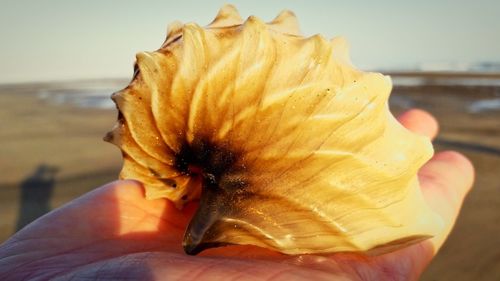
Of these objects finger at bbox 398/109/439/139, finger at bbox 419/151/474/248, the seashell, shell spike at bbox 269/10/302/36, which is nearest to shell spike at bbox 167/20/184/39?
the seashell

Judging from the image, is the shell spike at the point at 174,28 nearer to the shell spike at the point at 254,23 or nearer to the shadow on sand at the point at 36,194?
the shell spike at the point at 254,23

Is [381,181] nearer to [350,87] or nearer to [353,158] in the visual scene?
[353,158]

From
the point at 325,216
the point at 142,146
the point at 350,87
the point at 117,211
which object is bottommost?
the point at 117,211

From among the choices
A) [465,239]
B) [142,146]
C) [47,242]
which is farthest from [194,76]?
[465,239]

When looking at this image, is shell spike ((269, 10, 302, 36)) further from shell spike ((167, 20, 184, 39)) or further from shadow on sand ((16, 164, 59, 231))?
shadow on sand ((16, 164, 59, 231))

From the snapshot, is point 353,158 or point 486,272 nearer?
point 353,158

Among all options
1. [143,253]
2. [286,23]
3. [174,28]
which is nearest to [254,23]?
[286,23]

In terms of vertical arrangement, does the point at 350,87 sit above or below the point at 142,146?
above
